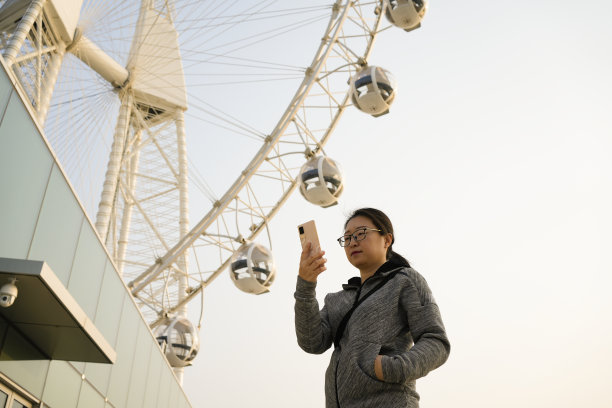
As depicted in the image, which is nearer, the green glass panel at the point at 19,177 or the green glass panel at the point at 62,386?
the green glass panel at the point at 19,177

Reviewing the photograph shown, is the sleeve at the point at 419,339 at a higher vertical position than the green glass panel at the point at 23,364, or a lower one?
lower

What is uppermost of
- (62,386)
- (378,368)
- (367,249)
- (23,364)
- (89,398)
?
(89,398)

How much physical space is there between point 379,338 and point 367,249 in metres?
0.41

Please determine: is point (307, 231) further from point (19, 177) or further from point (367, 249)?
point (19, 177)

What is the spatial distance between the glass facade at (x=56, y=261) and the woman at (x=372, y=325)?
3816mm

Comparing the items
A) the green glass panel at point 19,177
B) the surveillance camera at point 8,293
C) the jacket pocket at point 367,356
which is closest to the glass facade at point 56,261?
the green glass panel at point 19,177

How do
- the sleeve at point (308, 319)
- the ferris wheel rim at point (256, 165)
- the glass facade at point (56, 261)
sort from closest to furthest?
the sleeve at point (308, 319)
the glass facade at point (56, 261)
the ferris wheel rim at point (256, 165)

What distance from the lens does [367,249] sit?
246 centimetres

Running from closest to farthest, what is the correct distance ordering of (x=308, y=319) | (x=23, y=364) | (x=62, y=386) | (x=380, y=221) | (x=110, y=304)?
(x=308, y=319)
(x=380, y=221)
(x=23, y=364)
(x=62, y=386)
(x=110, y=304)

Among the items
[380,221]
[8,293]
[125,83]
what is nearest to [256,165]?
[125,83]

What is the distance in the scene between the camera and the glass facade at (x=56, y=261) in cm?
546

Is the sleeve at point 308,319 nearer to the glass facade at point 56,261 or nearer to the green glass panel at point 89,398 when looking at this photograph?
the glass facade at point 56,261

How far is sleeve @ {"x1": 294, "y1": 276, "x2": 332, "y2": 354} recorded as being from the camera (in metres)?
2.29

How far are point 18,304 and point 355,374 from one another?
159 inches
